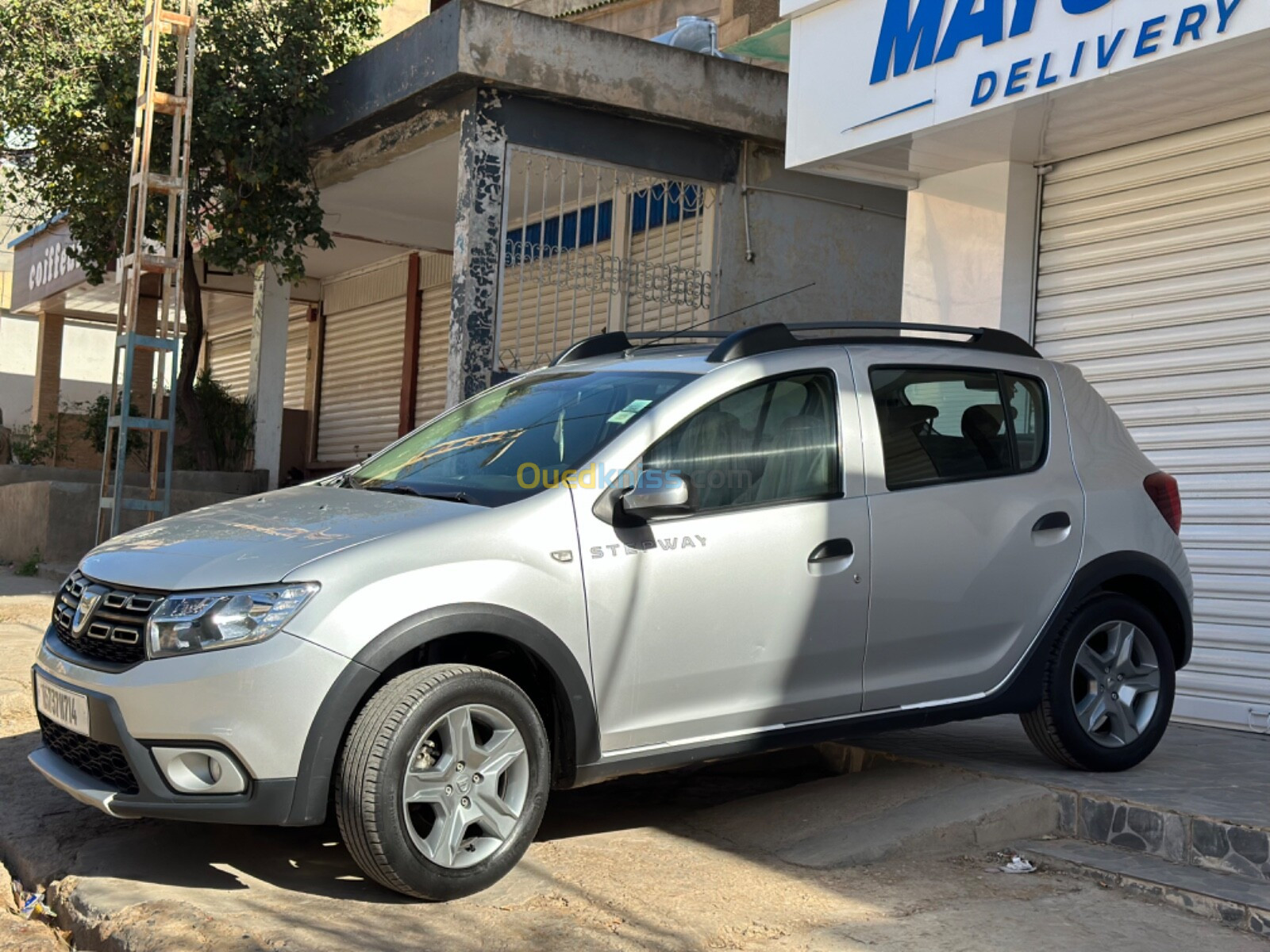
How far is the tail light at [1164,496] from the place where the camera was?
5.73 metres

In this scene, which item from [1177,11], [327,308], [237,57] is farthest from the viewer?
[327,308]

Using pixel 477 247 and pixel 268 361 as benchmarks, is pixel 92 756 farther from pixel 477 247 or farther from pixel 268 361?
pixel 268 361

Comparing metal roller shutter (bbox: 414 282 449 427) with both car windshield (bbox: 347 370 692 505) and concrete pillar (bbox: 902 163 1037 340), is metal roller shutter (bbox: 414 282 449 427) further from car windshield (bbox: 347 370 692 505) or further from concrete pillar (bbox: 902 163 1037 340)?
car windshield (bbox: 347 370 692 505)

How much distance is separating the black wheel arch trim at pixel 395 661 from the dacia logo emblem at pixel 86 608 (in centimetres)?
88

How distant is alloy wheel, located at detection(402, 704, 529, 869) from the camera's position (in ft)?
13.2

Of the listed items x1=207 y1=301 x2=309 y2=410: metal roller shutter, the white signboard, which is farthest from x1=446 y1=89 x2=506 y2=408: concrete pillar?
x1=207 y1=301 x2=309 y2=410: metal roller shutter

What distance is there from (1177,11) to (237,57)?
354 inches

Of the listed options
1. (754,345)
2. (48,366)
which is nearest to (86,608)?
(754,345)

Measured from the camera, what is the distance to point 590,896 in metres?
4.27

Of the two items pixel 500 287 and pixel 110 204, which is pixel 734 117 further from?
pixel 110 204

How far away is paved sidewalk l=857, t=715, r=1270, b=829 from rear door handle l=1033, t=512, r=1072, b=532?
974mm

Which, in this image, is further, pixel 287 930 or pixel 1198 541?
pixel 1198 541

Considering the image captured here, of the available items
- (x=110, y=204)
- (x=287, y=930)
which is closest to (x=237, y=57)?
(x=110, y=204)

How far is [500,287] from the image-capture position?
35.1 feet
